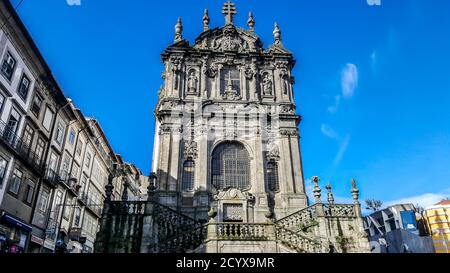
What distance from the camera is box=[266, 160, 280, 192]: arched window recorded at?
70.3 ft

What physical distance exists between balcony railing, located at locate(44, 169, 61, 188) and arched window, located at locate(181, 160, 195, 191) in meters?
10.9

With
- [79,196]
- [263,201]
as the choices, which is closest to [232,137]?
[263,201]

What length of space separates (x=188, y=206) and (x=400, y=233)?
1031 inches

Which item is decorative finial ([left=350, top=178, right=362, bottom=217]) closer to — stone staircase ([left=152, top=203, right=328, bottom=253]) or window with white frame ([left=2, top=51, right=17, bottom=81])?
stone staircase ([left=152, top=203, right=328, bottom=253])

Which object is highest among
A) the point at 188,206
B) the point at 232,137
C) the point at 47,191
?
the point at 232,137

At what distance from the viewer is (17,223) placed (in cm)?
2027

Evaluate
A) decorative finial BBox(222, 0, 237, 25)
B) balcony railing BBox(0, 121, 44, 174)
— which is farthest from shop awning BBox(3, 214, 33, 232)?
decorative finial BBox(222, 0, 237, 25)

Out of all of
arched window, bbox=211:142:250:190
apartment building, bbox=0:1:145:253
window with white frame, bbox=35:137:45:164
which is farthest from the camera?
Result: window with white frame, bbox=35:137:45:164

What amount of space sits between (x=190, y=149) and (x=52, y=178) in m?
11.7

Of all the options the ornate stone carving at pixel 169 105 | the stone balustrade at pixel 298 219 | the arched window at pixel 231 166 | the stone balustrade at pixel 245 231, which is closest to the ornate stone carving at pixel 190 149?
the arched window at pixel 231 166

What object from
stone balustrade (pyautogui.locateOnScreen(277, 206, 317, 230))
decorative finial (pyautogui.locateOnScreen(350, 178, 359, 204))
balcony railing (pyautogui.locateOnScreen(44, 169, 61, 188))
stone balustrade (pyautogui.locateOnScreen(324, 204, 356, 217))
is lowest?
stone balustrade (pyautogui.locateOnScreen(277, 206, 317, 230))

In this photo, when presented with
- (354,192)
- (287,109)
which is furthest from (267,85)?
(354,192)
